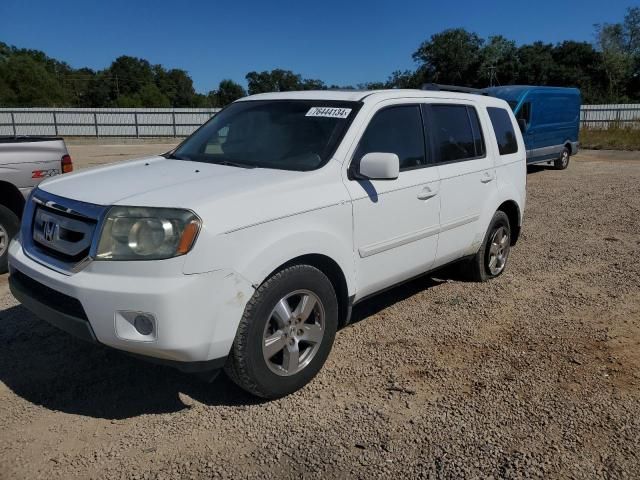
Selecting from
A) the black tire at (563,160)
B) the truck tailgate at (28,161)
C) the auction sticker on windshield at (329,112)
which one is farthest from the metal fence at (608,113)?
the auction sticker on windshield at (329,112)

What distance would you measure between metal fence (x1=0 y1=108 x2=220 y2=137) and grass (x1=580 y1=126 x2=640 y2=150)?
18.6m

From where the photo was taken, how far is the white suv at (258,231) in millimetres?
2818

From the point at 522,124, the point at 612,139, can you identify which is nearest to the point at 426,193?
the point at 522,124

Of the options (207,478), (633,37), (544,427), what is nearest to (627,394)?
(544,427)

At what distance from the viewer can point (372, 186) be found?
12.4ft

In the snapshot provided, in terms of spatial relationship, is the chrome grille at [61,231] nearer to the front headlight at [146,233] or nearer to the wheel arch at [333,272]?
the front headlight at [146,233]

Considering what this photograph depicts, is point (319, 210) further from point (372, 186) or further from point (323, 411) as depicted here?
point (323, 411)

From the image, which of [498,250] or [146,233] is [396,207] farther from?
[498,250]

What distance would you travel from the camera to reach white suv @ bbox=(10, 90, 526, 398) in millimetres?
2818

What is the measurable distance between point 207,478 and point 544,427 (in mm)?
1836

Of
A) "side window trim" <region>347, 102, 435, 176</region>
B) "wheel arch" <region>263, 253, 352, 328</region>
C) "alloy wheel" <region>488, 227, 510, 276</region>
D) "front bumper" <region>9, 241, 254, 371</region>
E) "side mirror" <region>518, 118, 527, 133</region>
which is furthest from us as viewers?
"side mirror" <region>518, 118, 527, 133</region>

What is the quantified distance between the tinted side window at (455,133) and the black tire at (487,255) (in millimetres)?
741

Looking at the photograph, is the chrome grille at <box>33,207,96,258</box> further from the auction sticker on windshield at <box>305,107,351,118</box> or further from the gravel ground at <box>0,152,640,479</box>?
the auction sticker on windshield at <box>305,107,351,118</box>

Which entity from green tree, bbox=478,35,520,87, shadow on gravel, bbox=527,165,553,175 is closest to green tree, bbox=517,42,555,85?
green tree, bbox=478,35,520,87
